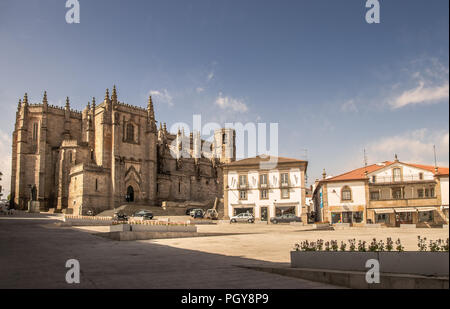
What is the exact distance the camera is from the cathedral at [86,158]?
5141cm

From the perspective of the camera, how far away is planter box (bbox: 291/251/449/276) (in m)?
6.66

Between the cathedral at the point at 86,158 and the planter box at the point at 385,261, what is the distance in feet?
148

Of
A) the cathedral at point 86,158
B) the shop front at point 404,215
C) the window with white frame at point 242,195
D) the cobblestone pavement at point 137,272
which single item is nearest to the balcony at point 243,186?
the window with white frame at point 242,195

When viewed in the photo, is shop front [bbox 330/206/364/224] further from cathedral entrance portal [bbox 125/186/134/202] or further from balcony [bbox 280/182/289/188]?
cathedral entrance portal [bbox 125/186/134/202]

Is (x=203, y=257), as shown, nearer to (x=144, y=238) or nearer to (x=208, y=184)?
(x=144, y=238)

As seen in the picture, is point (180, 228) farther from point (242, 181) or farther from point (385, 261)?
point (242, 181)

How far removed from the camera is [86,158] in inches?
2160

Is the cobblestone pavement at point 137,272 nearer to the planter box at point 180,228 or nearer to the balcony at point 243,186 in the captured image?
the planter box at point 180,228

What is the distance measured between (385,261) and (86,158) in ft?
174

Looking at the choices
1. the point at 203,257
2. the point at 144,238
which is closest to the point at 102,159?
the point at 144,238

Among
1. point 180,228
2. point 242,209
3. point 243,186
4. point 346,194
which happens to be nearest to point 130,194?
point 242,209

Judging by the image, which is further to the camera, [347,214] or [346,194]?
[346,194]
